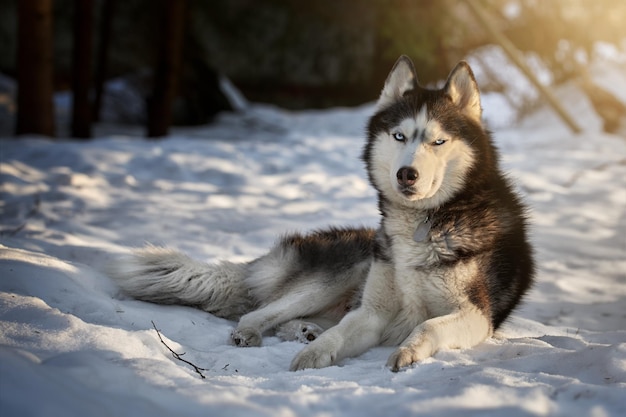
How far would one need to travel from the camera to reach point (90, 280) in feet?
11.3

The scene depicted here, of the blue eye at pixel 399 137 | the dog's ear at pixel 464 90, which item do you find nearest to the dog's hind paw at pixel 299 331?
the blue eye at pixel 399 137

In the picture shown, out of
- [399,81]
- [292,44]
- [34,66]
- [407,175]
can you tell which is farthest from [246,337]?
[292,44]

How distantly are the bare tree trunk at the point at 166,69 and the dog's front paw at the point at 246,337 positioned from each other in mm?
6855

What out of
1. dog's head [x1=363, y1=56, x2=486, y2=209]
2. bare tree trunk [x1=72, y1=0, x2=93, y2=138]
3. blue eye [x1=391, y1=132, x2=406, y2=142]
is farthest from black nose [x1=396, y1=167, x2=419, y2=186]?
bare tree trunk [x1=72, y1=0, x2=93, y2=138]

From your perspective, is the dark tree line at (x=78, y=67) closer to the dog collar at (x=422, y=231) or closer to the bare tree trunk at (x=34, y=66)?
the bare tree trunk at (x=34, y=66)

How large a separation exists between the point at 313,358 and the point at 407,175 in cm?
92

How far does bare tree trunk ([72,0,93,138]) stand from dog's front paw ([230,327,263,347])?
7273 mm

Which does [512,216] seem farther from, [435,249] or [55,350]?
[55,350]

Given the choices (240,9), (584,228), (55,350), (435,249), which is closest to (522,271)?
(435,249)

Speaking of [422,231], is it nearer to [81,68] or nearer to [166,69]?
[166,69]

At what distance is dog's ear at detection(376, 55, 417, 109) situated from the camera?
3.38 meters

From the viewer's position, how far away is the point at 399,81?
3428 mm

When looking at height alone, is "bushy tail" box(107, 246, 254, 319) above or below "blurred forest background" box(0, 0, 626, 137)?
below

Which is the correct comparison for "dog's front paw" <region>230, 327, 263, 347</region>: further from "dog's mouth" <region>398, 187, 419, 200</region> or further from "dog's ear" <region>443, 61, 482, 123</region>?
"dog's ear" <region>443, 61, 482, 123</region>
